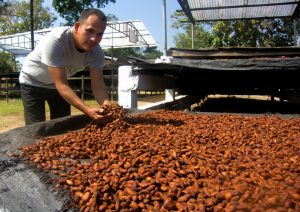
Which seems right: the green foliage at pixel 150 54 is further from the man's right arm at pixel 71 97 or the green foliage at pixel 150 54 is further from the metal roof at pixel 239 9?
the man's right arm at pixel 71 97

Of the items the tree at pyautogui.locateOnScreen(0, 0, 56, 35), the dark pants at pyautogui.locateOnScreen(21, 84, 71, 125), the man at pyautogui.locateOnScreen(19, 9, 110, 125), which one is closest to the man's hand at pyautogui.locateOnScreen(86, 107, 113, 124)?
the man at pyautogui.locateOnScreen(19, 9, 110, 125)

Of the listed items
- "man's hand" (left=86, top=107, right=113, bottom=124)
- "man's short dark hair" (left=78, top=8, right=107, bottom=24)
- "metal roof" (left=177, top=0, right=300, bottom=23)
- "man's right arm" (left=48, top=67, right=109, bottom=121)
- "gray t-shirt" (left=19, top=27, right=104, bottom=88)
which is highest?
"metal roof" (left=177, top=0, right=300, bottom=23)

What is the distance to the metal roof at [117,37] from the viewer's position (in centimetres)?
1992

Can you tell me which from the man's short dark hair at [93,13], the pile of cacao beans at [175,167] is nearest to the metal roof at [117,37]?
the man's short dark hair at [93,13]

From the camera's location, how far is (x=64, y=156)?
2.18 m

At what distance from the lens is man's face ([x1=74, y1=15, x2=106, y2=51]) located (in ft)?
9.33

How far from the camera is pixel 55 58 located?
2916 millimetres

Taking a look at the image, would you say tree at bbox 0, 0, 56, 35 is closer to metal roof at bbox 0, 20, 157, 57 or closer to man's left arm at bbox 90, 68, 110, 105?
metal roof at bbox 0, 20, 157, 57

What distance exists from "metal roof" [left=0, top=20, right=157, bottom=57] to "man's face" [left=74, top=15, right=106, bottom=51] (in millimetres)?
16368

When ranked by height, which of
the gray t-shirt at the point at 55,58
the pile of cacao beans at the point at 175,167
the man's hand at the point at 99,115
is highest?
the gray t-shirt at the point at 55,58

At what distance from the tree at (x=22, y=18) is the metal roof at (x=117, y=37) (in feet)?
43.8

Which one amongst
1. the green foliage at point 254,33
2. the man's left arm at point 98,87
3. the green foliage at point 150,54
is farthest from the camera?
the green foliage at point 150,54

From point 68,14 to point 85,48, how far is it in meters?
22.3

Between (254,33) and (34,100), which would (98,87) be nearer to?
(34,100)
